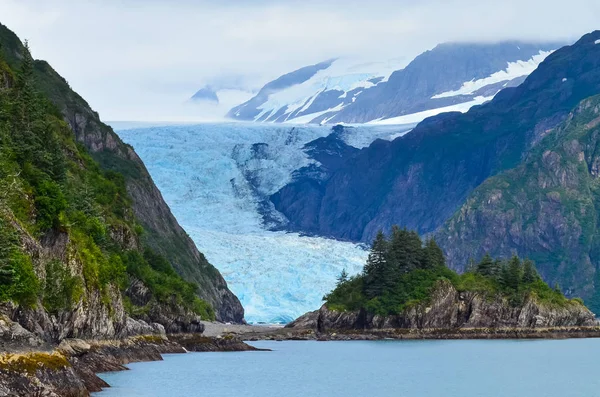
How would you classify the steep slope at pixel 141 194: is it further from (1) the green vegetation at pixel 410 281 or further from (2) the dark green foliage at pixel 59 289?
(2) the dark green foliage at pixel 59 289

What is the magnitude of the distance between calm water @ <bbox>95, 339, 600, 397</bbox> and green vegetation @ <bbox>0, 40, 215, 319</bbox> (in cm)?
691

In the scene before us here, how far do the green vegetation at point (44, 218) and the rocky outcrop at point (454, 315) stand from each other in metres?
42.4

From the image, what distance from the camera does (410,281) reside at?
140 m

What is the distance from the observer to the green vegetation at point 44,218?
45.7m

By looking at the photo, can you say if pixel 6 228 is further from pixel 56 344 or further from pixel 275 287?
pixel 275 287

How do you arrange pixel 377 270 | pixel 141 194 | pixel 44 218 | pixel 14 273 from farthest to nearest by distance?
pixel 141 194 → pixel 377 270 → pixel 44 218 → pixel 14 273

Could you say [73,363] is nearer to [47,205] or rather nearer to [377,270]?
[47,205]

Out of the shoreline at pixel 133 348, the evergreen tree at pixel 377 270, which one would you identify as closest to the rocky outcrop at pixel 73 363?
the shoreline at pixel 133 348

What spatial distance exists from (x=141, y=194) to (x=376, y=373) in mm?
84576

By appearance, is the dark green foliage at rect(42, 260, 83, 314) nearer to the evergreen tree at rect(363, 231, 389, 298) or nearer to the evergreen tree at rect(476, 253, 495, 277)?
the evergreen tree at rect(363, 231, 389, 298)

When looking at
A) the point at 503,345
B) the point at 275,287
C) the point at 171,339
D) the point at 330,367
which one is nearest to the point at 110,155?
the point at 275,287

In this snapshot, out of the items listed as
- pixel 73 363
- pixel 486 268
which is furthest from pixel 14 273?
pixel 486 268

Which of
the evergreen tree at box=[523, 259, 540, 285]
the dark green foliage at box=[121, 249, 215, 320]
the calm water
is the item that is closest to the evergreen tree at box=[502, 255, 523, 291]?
the evergreen tree at box=[523, 259, 540, 285]

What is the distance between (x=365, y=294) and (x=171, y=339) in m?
40.5
